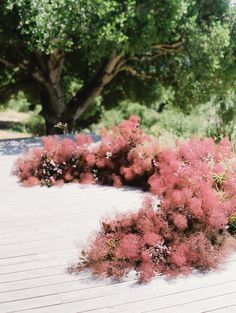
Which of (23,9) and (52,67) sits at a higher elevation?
(23,9)

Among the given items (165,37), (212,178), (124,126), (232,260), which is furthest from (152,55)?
(232,260)

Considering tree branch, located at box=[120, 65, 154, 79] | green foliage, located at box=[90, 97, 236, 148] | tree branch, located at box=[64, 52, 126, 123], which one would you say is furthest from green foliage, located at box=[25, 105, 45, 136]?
tree branch, located at box=[64, 52, 126, 123]

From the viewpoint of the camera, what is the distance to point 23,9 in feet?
49.7

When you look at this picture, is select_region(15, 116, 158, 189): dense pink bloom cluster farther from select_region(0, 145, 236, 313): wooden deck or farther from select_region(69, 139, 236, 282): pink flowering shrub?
select_region(69, 139, 236, 282): pink flowering shrub

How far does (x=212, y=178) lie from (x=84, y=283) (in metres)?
3.03

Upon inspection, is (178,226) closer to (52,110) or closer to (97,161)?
(97,161)

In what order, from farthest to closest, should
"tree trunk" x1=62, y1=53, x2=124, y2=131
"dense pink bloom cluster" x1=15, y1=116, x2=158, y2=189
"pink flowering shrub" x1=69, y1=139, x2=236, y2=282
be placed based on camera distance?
"tree trunk" x1=62, y1=53, x2=124, y2=131 < "dense pink bloom cluster" x1=15, y1=116, x2=158, y2=189 < "pink flowering shrub" x1=69, y1=139, x2=236, y2=282

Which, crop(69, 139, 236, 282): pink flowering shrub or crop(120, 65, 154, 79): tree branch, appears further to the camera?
crop(120, 65, 154, 79): tree branch

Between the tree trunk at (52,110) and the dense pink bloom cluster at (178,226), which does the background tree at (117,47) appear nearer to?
the tree trunk at (52,110)

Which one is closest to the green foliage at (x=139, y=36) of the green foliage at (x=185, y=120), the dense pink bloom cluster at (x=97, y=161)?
the green foliage at (x=185, y=120)

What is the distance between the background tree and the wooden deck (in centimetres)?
849

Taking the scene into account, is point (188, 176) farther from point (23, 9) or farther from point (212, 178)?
point (23, 9)

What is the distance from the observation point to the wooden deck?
5.12 metres

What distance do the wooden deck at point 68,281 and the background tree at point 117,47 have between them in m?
8.49
